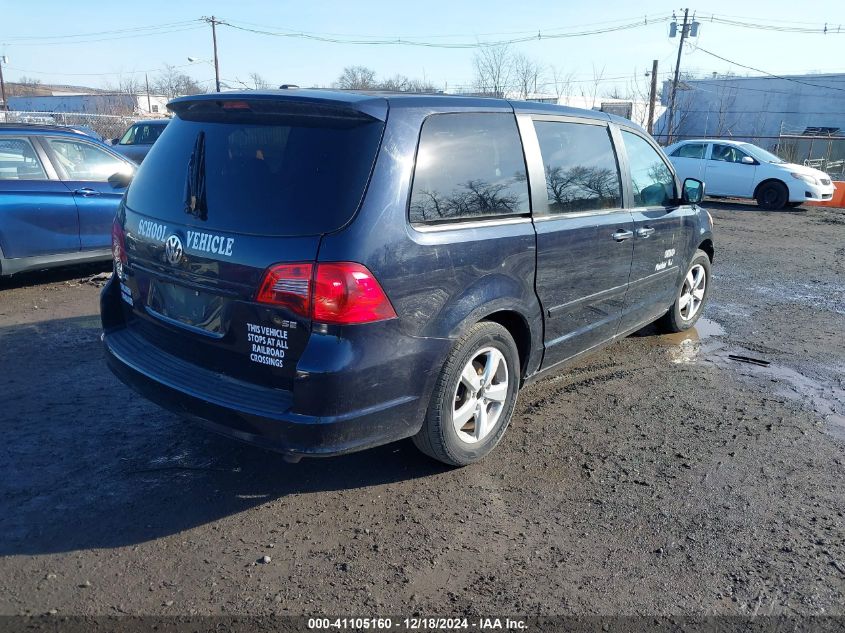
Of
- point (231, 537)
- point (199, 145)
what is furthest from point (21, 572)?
point (199, 145)

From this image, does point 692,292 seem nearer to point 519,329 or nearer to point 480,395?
point 519,329

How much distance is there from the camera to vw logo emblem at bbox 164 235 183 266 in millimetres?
3180

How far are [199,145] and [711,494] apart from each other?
3118 millimetres

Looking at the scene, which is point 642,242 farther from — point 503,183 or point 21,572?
point 21,572

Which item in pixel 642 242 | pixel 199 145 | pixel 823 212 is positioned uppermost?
pixel 199 145

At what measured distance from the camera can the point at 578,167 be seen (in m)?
4.31

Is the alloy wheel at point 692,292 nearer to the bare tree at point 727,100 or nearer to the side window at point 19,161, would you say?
the side window at point 19,161

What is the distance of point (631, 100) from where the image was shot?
42.4 m

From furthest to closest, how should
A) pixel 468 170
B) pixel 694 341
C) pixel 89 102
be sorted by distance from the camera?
pixel 89 102 → pixel 694 341 → pixel 468 170

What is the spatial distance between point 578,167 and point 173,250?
2.50 m

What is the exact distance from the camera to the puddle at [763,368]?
4707mm

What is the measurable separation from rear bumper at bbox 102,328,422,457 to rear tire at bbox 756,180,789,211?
16792mm

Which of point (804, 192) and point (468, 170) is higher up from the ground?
point (468, 170)

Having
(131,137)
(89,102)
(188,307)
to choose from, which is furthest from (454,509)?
(89,102)
